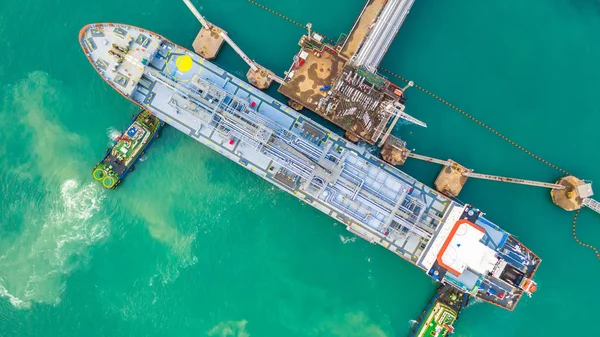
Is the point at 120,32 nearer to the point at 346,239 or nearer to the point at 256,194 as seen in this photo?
the point at 256,194

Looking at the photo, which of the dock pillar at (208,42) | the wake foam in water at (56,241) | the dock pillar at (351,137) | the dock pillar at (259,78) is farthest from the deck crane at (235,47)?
the wake foam in water at (56,241)

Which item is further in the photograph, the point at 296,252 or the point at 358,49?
the point at 296,252

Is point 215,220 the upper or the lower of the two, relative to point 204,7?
lower

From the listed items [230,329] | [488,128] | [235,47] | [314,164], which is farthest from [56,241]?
[488,128]

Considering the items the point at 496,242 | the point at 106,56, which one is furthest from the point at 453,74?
the point at 106,56

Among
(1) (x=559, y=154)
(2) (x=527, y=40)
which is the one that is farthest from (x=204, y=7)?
(1) (x=559, y=154)

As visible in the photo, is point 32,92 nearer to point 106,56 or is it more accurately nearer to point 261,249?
point 106,56

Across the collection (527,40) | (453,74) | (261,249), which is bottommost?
(261,249)

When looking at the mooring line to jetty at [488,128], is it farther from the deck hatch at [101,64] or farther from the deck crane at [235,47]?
the deck hatch at [101,64]
